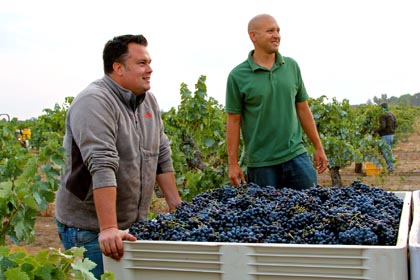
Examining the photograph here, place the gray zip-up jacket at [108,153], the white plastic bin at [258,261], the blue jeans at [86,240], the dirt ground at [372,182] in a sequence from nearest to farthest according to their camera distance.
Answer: the white plastic bin at [258,261]
the gray zip-up jacket at [108,153]
the blue jeans at [86,240]
the dirt ground at [372,182]

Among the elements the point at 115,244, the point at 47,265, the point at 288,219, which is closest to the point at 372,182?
the point at 288,219

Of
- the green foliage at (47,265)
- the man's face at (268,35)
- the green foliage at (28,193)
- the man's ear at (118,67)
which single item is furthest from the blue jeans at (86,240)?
the man's face at (268,35)

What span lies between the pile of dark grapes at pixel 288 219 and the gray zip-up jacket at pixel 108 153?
30cm

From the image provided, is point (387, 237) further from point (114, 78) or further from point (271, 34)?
point (271, 34)

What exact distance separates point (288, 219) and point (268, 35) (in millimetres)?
1921

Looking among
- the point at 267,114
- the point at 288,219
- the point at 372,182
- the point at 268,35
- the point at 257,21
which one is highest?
the point at 257,21

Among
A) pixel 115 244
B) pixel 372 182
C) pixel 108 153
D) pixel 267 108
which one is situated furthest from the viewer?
pixel 372 182

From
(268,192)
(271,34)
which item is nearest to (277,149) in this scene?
(271,34)

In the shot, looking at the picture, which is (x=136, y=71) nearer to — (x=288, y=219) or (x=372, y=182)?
(x=288, y=219)

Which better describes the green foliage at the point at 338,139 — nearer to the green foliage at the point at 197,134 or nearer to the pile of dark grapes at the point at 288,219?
the green foliage at the point at 197,134

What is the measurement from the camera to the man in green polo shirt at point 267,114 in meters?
3.96

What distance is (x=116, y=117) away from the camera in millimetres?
2777

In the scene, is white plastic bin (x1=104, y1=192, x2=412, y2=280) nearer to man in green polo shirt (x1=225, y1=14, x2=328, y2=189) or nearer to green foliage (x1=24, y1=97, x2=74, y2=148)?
man in green polo shirt (x1=225, y1=14, x2=328, y2=189)

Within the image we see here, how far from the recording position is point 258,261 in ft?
6.83
